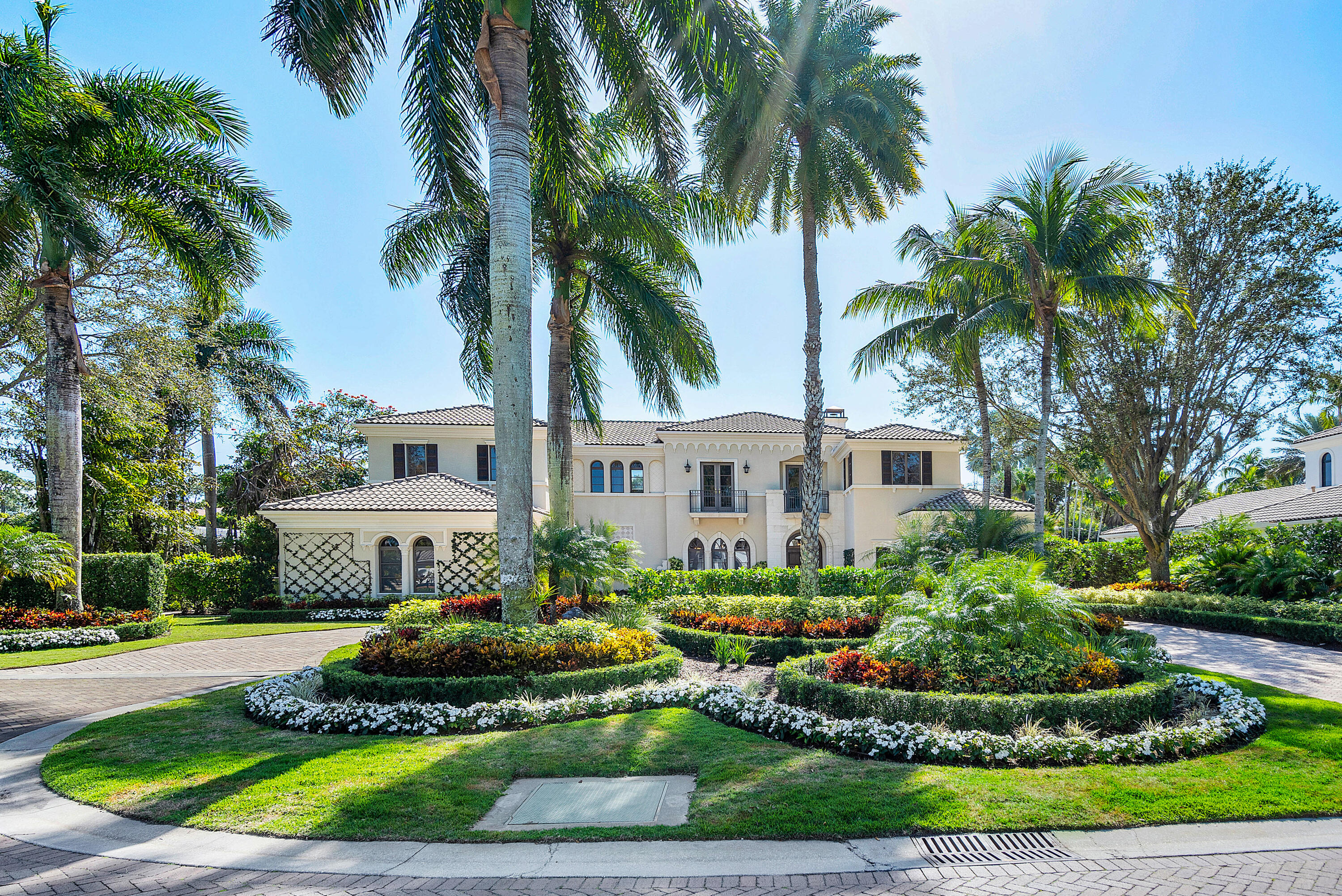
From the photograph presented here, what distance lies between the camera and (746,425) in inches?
1204

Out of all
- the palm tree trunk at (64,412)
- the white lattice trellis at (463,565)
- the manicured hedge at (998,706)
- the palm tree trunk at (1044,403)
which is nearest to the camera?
the manicured hedge at (998,706)

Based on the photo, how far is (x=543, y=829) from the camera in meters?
5.07

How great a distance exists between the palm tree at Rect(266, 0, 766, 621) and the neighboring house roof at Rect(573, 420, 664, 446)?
52.3ft

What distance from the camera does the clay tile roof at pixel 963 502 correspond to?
27.4 m

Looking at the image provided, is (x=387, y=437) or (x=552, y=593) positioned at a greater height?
(x=387, y=437)

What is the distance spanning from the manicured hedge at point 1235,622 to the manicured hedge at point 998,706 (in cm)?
828

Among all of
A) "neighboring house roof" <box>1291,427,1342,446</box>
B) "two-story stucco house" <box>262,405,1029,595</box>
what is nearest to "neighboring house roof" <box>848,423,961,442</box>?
"two-story stucco house" <box>262,405,1029,595</box>

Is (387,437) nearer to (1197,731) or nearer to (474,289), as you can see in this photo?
(474,289)

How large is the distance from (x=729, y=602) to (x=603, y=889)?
1049cm

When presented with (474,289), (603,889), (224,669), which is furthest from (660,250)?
(603,889)

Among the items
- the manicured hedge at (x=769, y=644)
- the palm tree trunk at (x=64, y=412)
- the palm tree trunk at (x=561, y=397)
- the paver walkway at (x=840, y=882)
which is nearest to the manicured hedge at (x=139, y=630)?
the palm tree trunk at (x=64, y=412)

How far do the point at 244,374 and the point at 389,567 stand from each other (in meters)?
10.5

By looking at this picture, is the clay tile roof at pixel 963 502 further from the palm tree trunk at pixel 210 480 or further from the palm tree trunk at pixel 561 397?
the palm tree trunk at pixel 210 480

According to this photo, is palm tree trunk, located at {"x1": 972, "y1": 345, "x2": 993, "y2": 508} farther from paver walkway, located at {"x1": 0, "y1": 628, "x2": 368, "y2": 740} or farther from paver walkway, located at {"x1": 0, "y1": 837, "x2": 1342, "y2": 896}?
paver walkway, located at {"x1": 0, "y1": 628, "x2": 368, "y2": 740}
